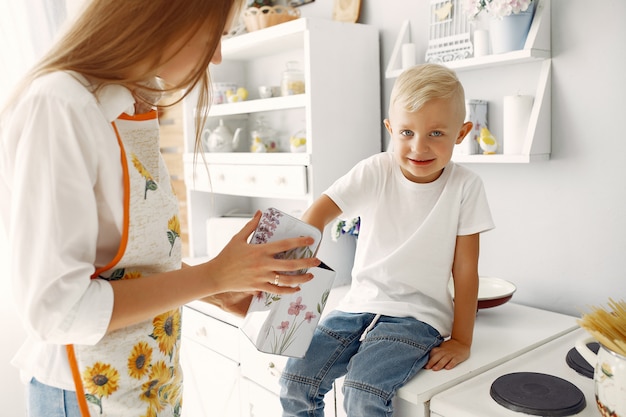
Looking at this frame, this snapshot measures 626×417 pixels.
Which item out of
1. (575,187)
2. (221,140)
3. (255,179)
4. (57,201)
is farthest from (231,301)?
(221,140)

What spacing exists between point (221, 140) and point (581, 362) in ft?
5.54

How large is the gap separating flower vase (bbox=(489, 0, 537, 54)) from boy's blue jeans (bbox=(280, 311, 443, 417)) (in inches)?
31.7

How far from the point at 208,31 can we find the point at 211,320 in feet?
4.19

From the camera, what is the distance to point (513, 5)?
1.49 meters

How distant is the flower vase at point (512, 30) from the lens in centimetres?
153

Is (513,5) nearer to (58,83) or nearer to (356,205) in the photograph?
(356,205)

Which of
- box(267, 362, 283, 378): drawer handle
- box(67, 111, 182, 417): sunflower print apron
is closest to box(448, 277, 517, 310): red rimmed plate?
box(267, 362, 283, 378): drawer handle

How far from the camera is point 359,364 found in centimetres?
119

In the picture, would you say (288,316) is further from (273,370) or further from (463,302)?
(273,370)

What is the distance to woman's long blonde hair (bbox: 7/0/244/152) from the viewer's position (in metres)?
0.73

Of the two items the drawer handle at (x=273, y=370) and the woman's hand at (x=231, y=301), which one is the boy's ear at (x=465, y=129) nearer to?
the woman's hand at (x=231, y=301)

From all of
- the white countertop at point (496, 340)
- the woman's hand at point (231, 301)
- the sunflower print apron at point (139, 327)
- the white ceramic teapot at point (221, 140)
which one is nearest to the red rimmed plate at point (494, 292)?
the white countertop at point (496, 340)

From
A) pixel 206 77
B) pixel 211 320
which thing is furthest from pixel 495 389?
pixel 211 320

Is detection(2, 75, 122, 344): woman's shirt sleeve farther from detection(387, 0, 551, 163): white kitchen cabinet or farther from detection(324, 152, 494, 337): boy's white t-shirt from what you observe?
detection(387, 0, 551, 163): white kitchen cabinet
